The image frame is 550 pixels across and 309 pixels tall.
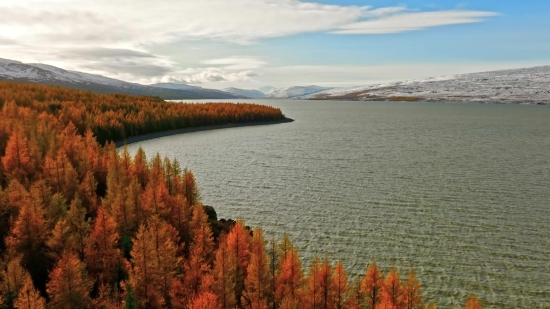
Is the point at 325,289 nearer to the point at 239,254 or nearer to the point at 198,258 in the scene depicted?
the point at 239,254

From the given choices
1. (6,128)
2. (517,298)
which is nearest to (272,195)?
(517,298)

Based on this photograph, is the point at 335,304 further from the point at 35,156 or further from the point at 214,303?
the point at 35,156

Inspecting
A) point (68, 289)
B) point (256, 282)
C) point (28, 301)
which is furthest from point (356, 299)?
point (28, 301)

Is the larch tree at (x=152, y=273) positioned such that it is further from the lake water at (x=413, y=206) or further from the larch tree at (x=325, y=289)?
the lake water at (x=413, y=206)

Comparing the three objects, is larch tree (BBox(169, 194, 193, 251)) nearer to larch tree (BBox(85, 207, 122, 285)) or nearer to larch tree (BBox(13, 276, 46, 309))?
larch tree (BBox(85, 207, 122, 285))

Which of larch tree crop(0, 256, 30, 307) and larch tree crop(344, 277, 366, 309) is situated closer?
larch tree crop(0, 256, 30, 307)

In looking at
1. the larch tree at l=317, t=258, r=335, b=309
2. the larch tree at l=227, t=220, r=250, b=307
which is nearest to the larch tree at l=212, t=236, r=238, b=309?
the larch tree at l=227, t=220, r=250, b=307
